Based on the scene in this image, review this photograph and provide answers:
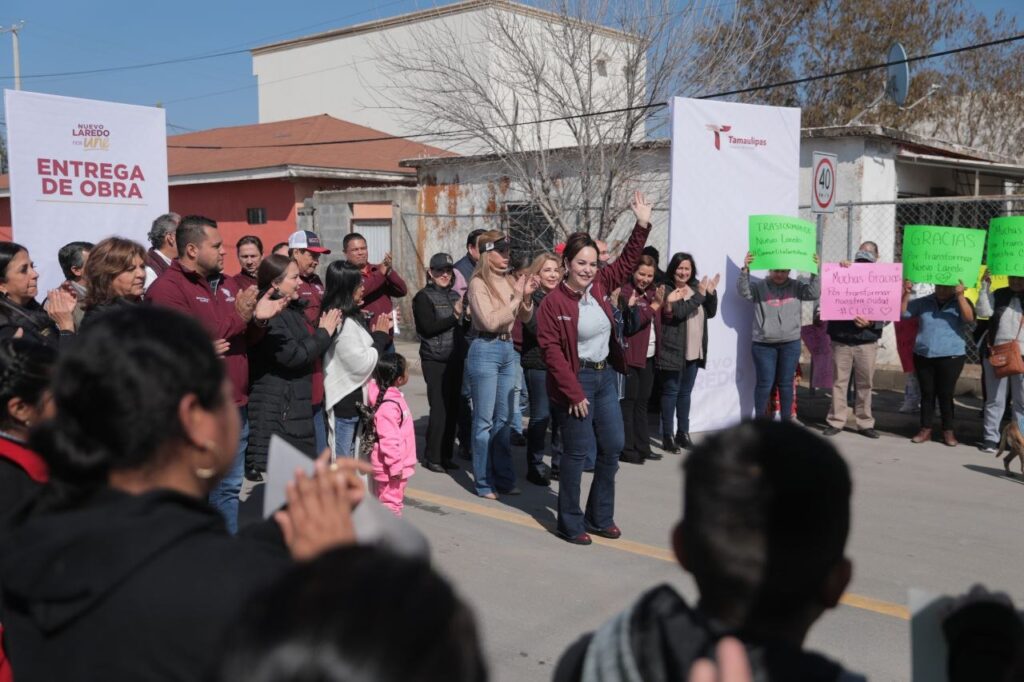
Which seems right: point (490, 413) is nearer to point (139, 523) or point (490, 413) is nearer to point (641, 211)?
point (641, 211)

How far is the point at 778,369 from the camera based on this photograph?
9016 millimetres

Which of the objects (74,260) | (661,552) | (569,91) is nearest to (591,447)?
(661,552)

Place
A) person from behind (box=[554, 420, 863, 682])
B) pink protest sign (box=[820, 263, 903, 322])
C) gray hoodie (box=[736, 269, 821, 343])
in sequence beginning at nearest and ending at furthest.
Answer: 1. person from behind (box=[554, 420, 863, 682])
2. gray hoodie (box=[736, 269, 821, 343])
3. pink protest sign (box=[820, 263, 903, 322])

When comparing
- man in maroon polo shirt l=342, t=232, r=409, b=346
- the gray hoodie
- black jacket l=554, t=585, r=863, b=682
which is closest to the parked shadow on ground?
the gray hoodie

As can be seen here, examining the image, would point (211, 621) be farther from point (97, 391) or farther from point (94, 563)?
point (97, 391)

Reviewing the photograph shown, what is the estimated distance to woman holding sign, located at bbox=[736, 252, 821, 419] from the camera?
876cm

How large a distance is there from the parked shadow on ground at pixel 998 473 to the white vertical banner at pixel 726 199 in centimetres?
205

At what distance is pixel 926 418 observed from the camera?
364 inches

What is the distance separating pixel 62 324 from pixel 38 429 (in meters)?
4.06

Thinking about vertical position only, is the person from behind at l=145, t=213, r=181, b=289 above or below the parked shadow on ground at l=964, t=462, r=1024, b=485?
above

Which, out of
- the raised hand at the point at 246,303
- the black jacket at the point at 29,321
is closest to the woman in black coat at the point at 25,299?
the black jacket at the point at 29,321

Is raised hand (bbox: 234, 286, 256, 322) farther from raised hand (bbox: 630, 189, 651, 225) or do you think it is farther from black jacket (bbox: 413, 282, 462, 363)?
raised hand (bbox: 630, 189, 651, 225)

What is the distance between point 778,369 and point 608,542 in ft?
11.7

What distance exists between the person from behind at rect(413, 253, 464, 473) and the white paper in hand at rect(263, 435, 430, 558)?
608 centimetres
